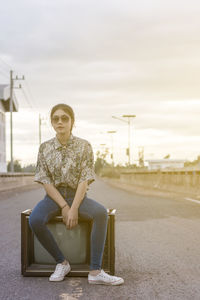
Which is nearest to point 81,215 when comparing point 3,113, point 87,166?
point 87,166

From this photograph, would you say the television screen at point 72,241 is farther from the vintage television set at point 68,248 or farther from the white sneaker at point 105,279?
the white sneaker at point 105,279

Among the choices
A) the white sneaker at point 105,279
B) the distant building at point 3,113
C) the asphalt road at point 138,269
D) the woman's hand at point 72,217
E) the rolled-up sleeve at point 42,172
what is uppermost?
the distant building at point 3,113

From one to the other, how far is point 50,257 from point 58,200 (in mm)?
614

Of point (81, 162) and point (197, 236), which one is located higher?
point (81, 162)

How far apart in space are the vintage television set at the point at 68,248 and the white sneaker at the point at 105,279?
0.50 feet

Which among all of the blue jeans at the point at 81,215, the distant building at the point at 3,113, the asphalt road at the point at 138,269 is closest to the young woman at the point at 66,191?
the blue jeans at the point at 81,215

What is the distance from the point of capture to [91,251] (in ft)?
15.6

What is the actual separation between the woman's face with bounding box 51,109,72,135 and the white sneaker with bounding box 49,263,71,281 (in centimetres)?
132

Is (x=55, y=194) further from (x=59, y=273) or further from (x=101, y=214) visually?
(x=59, y=273)

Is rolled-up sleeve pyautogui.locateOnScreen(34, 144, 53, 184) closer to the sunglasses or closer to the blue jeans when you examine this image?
the blue jeans

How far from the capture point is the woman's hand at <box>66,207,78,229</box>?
469 cm

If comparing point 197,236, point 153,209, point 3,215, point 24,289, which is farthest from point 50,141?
point 153,209

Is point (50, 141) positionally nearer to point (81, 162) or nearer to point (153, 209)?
point (81, 162)

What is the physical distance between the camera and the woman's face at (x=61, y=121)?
502 cm
